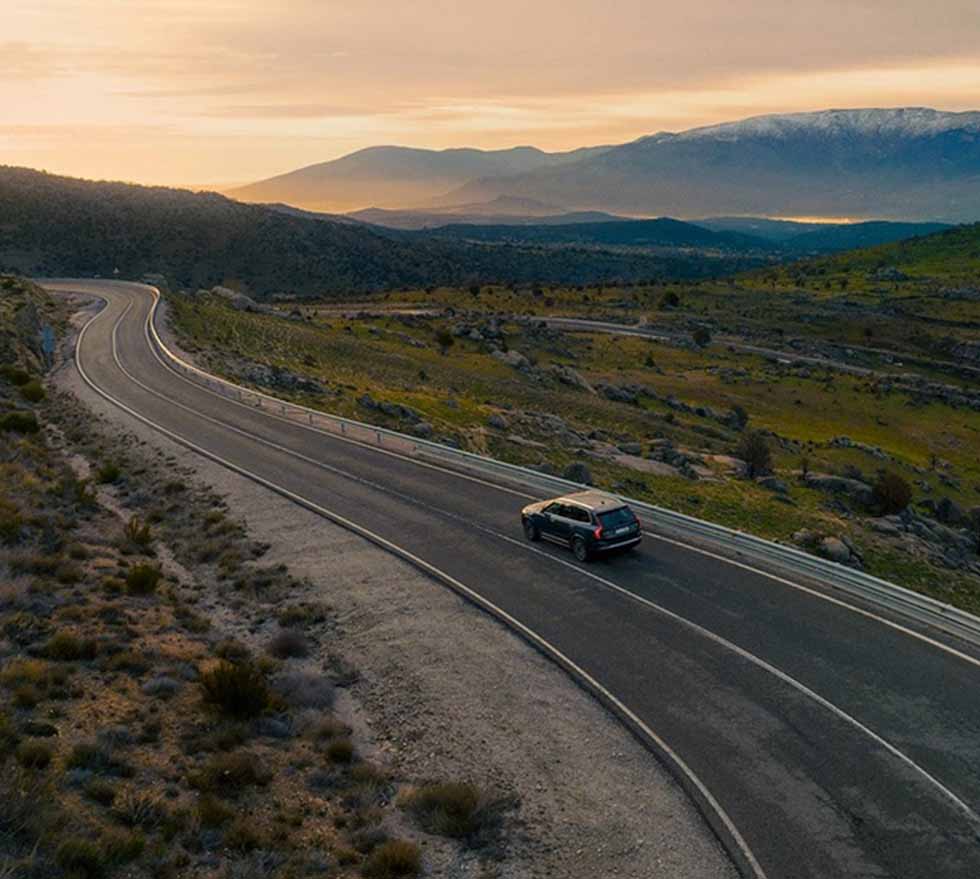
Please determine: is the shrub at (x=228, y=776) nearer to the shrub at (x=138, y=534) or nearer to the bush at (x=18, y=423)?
the shrub at (x=138, y=534)

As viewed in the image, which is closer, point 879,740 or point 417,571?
point 879,740

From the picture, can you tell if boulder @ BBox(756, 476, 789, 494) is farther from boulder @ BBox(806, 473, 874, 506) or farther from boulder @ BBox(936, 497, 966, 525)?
boulder @ BBox(936, 497, 966, 525)

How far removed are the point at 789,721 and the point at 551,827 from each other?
5.20 metres

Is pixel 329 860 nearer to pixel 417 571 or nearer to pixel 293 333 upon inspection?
pixel 417 571

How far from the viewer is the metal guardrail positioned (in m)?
18.8

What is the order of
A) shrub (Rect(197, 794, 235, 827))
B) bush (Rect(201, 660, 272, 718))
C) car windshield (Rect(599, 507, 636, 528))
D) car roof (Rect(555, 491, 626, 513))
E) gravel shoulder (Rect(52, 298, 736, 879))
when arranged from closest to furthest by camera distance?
shrub (Rect(197, 794, 235, 827))
gravel shoulder (Rect(52, 298, 736, 879))
bush (Rect(201, 660, 272, 718))
car windshield (Rect(599, 507, 636, 528))
car roof (Rect(555, 491, 626, 513))

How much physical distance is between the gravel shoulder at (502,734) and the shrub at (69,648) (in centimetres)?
489

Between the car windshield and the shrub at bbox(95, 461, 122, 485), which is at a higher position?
the car windshield

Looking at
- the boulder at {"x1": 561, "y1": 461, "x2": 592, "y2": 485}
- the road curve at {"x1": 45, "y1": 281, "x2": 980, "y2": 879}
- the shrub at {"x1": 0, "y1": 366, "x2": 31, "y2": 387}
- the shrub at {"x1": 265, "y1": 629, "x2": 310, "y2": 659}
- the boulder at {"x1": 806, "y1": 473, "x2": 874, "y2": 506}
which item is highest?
the shrub at {"x1": 0, "y1": 366, "x2": 31, "y2": 387}

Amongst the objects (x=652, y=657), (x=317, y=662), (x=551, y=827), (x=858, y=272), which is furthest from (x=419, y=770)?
(x=858, y=272)

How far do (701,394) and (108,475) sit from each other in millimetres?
50056

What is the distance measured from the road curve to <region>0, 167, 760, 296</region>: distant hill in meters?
121

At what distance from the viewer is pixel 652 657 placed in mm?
17562

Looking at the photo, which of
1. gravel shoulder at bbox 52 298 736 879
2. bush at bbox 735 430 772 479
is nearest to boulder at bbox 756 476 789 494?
bush at bbox 735 430 772 479
